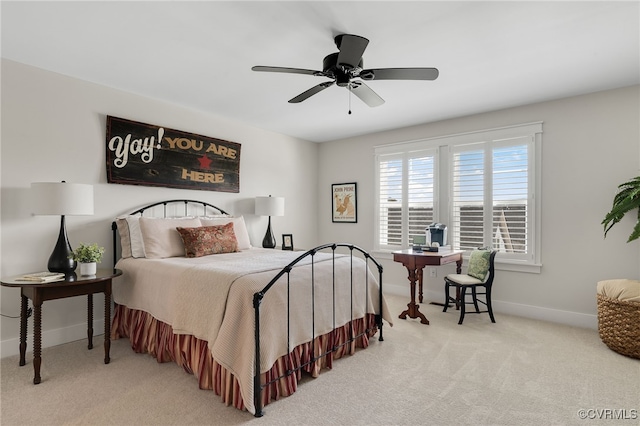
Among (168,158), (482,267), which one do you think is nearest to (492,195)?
(482,267)

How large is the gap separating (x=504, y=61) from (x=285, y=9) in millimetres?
1974

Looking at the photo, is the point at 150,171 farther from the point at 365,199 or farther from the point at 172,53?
the point at 365,199

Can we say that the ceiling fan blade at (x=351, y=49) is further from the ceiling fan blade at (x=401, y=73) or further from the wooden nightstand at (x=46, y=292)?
the wooden nightstand at (x=46, y=292)

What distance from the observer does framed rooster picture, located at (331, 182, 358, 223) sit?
574cm

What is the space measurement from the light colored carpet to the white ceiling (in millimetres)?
2538

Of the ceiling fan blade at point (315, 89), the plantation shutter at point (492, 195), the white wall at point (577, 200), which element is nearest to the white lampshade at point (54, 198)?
the ceiling fan blade at point (315, 89)

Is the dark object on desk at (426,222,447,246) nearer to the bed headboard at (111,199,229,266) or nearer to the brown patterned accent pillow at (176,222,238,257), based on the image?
the brown patterned accent pillow at (176,222,238,257)

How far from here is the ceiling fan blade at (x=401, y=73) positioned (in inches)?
94.9

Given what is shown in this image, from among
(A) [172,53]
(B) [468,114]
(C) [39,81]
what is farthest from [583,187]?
(C) [39,81]

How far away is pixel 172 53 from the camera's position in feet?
9.36

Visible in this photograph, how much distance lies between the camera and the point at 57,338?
321 cm

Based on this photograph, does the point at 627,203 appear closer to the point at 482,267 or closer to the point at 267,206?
the point at 482,267

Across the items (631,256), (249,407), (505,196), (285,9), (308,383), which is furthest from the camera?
(505,196)

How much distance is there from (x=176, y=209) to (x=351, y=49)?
9.66 ft
